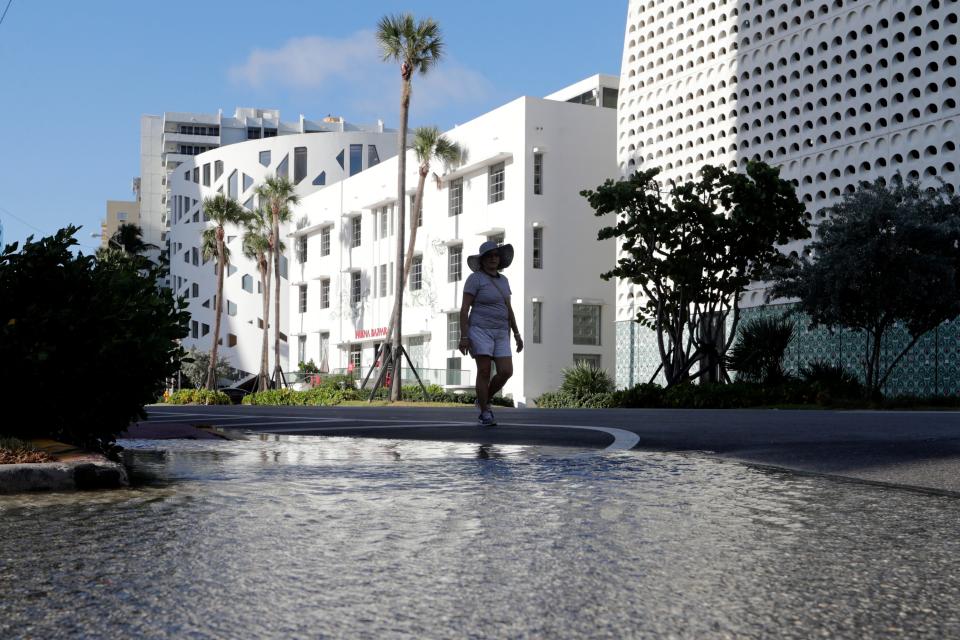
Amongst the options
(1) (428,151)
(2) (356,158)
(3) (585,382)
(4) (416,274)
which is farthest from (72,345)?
(2) (356,158)

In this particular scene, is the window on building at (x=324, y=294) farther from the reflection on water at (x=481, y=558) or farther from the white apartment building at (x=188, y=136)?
the white apartment building at (x=188, y=136)

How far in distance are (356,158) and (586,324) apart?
4822cm

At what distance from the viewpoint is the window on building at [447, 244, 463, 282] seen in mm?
46188

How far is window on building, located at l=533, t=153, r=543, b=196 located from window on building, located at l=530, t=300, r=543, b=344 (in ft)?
13.1

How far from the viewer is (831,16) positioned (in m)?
30.5

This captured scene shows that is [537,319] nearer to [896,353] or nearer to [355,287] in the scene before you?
[896,353]

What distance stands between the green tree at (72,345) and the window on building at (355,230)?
5061cm

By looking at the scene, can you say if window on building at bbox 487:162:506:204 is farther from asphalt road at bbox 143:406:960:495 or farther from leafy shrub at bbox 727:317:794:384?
asphalt road at bbox 143:406:960:495

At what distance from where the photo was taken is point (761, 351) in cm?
2719

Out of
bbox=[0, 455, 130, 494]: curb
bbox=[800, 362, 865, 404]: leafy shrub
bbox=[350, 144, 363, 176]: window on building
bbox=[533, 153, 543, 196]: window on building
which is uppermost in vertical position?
bbox=[350, 144, 363, 176]: window on building

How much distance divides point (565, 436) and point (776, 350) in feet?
60.4

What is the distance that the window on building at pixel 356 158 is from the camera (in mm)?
86188

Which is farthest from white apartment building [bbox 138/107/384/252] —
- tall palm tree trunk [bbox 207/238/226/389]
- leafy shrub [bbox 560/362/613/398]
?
leafy shrub [bbox 560/362/613/398]

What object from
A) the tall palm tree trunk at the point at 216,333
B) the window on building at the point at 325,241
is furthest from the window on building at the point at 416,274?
the tall palm tree trunk at the point at 216,333
